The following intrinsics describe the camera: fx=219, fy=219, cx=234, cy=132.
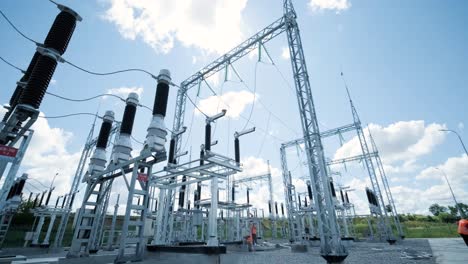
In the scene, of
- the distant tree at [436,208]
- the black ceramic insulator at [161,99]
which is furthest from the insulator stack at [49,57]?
the distant tree at [436,208]

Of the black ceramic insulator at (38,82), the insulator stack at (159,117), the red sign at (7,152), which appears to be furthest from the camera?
the insulator stack at (159,117)

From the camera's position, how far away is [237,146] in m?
9.67

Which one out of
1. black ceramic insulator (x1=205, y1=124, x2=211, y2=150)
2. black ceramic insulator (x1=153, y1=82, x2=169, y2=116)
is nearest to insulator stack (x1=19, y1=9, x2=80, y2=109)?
black ceramic insulator (x1=153, y1=82, x2=169, y2=116)

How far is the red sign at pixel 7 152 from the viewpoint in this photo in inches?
183

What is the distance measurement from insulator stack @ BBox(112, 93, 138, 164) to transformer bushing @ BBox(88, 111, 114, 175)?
3.18 feet

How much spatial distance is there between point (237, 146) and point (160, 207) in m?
4.51

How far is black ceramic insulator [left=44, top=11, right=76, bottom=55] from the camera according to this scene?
5328 millimetres

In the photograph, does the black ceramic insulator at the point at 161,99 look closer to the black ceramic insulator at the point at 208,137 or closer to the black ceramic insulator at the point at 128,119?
the black ceramic insulator at the point at 128,119

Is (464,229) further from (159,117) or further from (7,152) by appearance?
(7,152)

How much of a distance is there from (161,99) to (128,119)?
154cm

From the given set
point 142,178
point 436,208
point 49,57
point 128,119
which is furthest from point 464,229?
point 436,208

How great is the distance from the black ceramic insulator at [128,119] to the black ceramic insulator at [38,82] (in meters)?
2.71

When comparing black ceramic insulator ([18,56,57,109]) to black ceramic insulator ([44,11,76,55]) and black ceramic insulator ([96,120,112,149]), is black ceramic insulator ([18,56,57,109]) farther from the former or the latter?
black ceramic insulator ([96,120,112,149])

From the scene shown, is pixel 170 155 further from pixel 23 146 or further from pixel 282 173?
pixel 282 173
